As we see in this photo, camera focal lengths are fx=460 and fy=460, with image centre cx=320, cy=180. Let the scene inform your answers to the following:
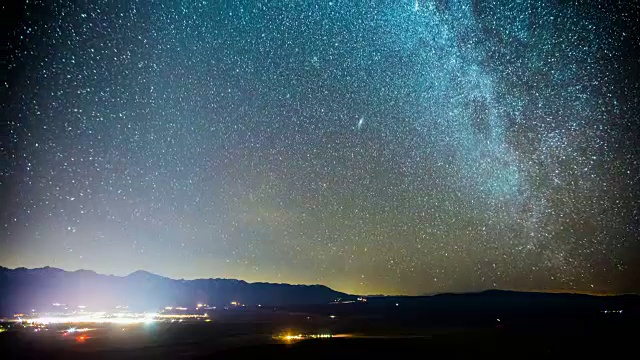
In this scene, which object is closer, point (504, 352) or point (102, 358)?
point (102, 358)

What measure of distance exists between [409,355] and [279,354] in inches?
350

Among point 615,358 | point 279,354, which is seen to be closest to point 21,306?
point 279,354

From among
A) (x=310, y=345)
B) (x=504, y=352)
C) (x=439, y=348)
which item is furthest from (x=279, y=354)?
(x=504, y=352)

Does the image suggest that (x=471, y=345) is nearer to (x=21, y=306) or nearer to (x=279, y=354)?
(x=279, y=354)

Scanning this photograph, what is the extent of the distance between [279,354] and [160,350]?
9.89 m

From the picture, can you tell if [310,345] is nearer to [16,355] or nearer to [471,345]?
[471,345]

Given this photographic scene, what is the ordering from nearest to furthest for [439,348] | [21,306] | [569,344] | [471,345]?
1. [439,348]
2. [471,345]
3. [569,344]
4. [21,306]

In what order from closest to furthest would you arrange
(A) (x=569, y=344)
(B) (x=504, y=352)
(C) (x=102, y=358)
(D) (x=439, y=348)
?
1. (C) (x=102, y=358)
2. (B) (x=504, y=352)
3. (D) (x=439, y=348)
4. (A) (x=569, y=344)

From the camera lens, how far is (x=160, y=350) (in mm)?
34875

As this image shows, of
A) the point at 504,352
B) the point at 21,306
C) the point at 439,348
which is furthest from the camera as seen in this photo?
the point at 21,306

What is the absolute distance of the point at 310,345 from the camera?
125ft

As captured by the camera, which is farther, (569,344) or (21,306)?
(21,306)

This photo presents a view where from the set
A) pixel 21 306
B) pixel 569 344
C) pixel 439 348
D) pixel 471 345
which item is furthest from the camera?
pixel 21 306

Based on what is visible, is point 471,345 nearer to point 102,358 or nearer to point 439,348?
point 439,348
